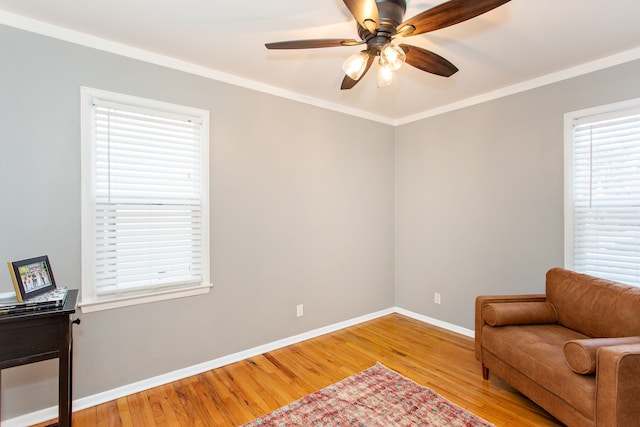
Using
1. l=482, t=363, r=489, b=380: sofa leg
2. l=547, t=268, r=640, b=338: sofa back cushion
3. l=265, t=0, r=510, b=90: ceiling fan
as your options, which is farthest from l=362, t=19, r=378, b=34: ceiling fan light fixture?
l=482, t=363, r=489, b=380: sofa leg

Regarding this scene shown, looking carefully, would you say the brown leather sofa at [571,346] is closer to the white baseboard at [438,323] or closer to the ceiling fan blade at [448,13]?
the white baseboard at [438,323]

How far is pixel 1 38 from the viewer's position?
1947 millimetres

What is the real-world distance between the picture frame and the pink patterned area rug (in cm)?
149

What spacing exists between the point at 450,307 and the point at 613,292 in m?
1.63

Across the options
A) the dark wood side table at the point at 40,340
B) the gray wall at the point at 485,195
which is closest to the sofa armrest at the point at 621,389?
the gray wall at the point at 485,195

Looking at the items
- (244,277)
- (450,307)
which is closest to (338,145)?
(244,277)

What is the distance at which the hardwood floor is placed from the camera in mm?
2098

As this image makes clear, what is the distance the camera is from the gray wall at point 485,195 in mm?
2807

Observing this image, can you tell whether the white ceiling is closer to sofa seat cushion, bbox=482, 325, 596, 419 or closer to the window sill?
the window sill

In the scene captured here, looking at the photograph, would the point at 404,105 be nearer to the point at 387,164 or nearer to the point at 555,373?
the point at 387,164

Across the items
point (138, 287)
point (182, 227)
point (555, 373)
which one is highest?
point (182, 227)

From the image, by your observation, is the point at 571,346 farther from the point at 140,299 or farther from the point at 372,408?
the point at 140,299

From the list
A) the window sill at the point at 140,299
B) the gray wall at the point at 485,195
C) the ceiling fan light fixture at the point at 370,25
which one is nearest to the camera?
the ceiling fan light fixture at the point at 370,25

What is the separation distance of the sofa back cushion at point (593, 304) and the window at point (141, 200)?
2889mm
